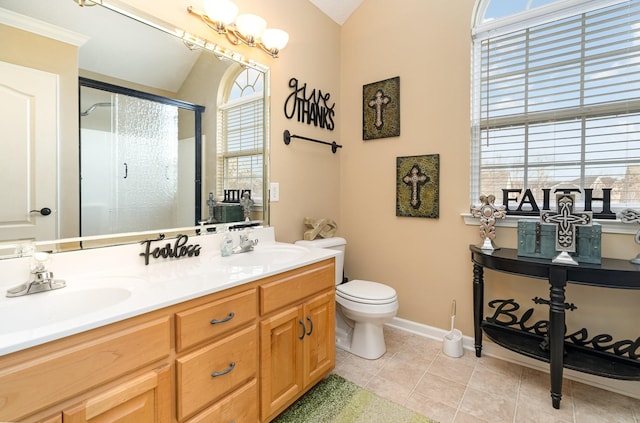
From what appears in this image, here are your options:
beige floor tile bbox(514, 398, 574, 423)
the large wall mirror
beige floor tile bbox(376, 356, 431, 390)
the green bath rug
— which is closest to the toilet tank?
the large wall mirror

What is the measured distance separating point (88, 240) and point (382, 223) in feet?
6.78

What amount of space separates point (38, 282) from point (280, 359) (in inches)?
39.9

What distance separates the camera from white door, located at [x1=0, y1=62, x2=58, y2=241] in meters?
1.12

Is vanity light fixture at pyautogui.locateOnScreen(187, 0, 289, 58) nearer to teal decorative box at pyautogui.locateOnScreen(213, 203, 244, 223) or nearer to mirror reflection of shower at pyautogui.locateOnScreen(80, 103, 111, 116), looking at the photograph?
mirror reflection of shower at pyautogui.locateOnScreen(80, 103, 111, 116)

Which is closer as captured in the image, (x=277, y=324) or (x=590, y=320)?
(x=277, y=324)

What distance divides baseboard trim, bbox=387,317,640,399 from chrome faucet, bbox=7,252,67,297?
233 cm

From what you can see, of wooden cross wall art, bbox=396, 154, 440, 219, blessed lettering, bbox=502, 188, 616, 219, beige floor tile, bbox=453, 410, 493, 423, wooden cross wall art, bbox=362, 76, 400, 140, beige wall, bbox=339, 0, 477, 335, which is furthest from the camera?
wooden cross wall art, bbox=362, 76, 400, 140

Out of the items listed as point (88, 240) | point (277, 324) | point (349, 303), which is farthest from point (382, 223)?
point (88, 240)

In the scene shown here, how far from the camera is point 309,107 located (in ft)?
8.13

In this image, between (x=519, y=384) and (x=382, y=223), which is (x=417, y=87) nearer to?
(x=382, y=223)

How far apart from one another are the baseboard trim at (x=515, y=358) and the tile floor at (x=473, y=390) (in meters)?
0.04

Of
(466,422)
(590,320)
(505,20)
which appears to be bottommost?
(466,422)

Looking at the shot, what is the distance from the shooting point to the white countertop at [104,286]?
823mm

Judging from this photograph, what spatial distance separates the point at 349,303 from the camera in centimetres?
211
